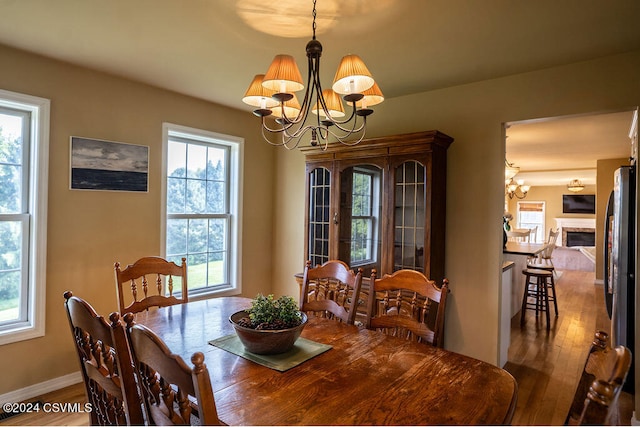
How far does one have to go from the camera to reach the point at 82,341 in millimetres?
1374

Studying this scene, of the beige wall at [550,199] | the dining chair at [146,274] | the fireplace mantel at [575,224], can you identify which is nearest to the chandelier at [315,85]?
the dining chair at [146,274]

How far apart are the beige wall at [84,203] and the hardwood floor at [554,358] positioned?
3.37 metres

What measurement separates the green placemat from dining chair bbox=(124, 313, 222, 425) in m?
0.35

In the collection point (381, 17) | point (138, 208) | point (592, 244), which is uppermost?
point (381, 17)

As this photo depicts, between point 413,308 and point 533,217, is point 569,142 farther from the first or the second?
point 533,217

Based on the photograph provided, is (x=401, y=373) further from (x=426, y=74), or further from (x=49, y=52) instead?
(x=49, y=52)

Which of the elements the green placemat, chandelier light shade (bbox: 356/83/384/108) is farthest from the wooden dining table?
chandelier light shade (bbox: 356/83/384/108)

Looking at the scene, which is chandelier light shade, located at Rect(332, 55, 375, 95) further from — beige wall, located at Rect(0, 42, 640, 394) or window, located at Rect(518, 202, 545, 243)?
window, located at Rect(518, 202, 545, 243)

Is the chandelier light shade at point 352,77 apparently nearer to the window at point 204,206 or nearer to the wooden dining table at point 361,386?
the wooden dining table at point 361,386

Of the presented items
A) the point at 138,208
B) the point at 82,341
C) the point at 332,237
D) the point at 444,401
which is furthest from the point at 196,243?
the point at 444,401

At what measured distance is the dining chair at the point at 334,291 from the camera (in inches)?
81.9

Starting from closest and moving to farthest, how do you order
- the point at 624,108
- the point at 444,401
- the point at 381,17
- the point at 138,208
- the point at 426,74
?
the point at 444,401, the point at 381,17, the point at 624,108, the point at 426,74, the point at 138,208

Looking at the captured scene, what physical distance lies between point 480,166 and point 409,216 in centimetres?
73

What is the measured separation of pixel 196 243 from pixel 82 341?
2.46m
